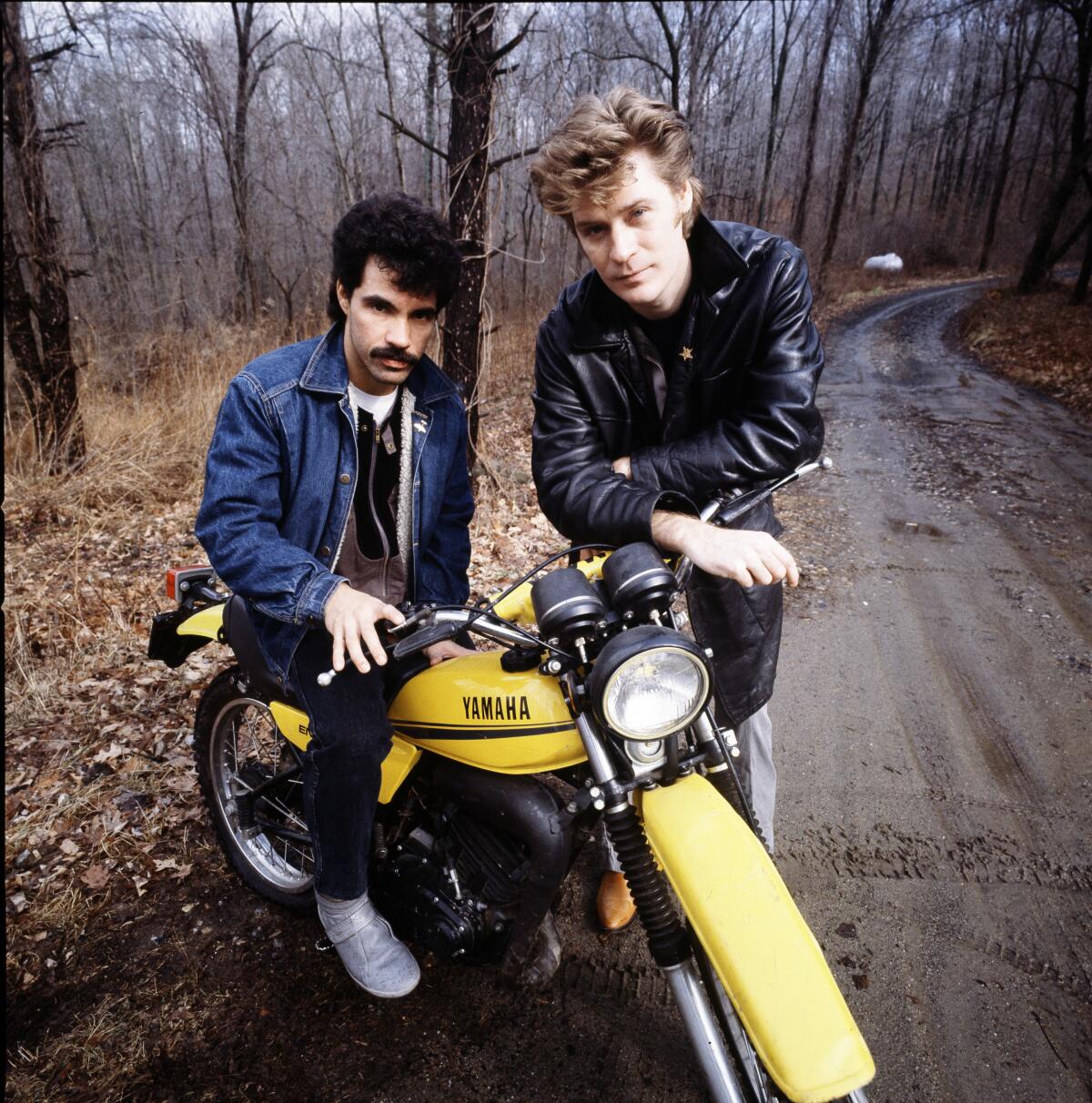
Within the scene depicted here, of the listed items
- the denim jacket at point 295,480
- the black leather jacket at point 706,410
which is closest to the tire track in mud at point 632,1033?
the black leather jacket at point 706,410

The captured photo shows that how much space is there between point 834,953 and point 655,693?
A: 150 centimetres

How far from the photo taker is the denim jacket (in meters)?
1.67

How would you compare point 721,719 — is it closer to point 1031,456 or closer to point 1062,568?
point 1062,568

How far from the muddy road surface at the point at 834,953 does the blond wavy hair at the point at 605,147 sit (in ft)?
7.37

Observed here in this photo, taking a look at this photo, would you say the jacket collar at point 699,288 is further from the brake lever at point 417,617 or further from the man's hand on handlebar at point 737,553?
the brake lever at point 417,617

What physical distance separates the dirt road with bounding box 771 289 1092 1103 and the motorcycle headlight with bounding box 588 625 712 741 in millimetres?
1373

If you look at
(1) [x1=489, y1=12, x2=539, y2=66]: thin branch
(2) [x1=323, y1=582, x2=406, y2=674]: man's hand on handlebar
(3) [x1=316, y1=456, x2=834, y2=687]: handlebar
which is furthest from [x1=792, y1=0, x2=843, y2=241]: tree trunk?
(2) [x1=323, y1=582, x2=406, y2=674]: man's hand on handlebar

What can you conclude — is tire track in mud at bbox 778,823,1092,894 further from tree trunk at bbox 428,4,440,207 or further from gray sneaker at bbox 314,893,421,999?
tree trunk at bbox 428,4,440,207

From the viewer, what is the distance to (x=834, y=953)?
215 cm

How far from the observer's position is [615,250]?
5.49 ft

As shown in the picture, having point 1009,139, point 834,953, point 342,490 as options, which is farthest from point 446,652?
point 1009,139

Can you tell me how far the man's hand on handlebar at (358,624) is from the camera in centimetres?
139

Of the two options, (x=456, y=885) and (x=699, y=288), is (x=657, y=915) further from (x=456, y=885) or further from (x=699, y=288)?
(x=699, y=288)

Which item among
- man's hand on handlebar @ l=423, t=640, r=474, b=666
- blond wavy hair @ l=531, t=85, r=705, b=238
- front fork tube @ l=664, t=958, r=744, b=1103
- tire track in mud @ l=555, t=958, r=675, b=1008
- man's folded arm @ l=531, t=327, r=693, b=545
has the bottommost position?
tire track in mud @ l=555, t=958, r=675, b=1008
